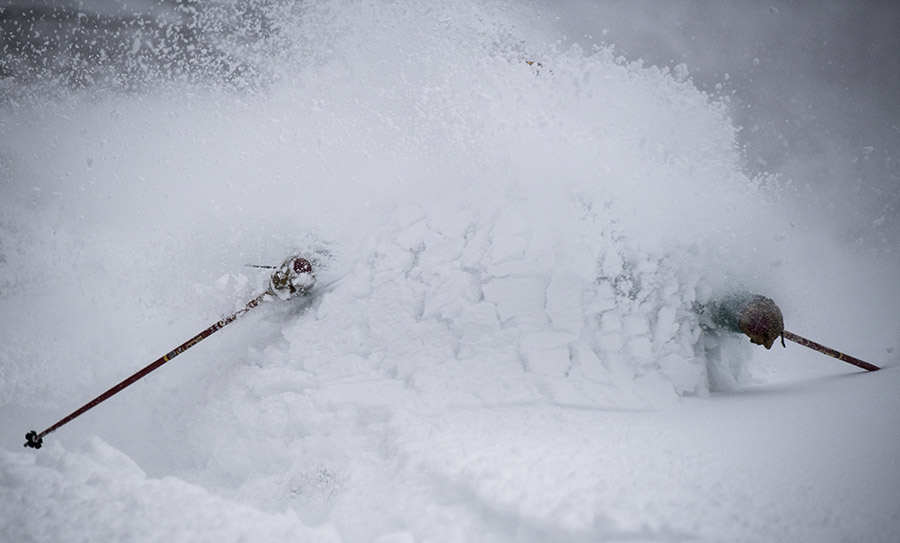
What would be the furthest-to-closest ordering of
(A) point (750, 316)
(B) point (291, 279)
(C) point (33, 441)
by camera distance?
(B) point (291, 279)
(A) point (750, 316)
(C) point (33, 441)

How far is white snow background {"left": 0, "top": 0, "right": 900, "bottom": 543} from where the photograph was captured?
4.94 ft

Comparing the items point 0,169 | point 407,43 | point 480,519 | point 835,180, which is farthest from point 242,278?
point 835,180

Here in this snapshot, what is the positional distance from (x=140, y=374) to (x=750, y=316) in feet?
11.5

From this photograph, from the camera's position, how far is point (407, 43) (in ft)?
11.1

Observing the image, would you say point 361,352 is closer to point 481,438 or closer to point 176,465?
point 481,438

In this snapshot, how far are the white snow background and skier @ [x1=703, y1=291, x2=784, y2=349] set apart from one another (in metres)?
0.11

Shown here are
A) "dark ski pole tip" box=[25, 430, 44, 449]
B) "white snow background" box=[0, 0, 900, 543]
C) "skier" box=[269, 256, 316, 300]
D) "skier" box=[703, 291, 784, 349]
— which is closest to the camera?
"white snow background" box=[0, 0, 900, 543]

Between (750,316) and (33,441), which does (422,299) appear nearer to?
(750,316)

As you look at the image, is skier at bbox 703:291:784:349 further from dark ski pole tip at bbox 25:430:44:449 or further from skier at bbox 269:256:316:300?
dark ski pole tip at bbox 25:430:44:449

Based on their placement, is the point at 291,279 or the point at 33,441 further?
the point at 291,279

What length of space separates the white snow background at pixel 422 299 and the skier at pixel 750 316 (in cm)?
11

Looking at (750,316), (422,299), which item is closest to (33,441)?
(422,299)

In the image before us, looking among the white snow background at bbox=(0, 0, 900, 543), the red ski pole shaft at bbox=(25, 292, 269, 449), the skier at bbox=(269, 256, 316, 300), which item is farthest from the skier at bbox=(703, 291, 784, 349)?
the red ski pole shaft at bbox=(25, 292, 269, 449)

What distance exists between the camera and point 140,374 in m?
2.59
